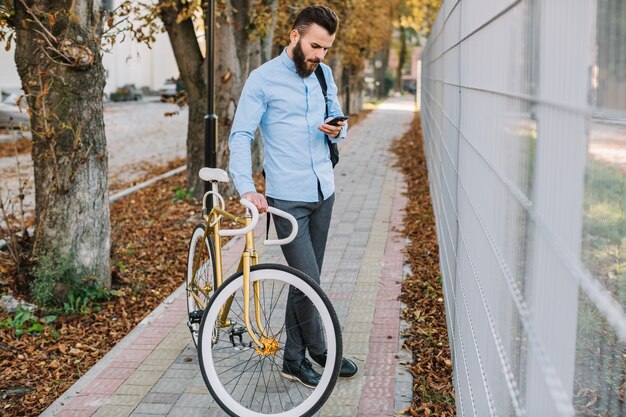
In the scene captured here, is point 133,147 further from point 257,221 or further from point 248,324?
point 257,221

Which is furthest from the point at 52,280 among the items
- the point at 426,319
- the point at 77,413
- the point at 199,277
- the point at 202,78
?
the point at 202,78

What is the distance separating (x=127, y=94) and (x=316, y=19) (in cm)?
4670

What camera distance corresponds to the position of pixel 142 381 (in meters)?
5.10

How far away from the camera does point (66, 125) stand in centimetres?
661

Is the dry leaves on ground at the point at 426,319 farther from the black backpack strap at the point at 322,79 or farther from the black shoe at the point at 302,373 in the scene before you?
the black backpack strap at the point at 322,79

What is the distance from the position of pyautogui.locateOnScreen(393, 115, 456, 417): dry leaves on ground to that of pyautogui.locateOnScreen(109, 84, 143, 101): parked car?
39.1 m

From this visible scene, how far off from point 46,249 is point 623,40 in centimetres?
610

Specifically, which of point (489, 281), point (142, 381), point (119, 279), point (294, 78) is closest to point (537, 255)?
point (489, 281)

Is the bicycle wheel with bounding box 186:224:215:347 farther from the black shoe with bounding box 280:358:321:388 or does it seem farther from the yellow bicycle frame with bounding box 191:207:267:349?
the black shoe with bounding box 280:358:321:388

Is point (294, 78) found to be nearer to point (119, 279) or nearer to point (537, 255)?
point (537, 255)

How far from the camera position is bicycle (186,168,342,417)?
4211 millimetres

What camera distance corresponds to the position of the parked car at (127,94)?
48.6 m

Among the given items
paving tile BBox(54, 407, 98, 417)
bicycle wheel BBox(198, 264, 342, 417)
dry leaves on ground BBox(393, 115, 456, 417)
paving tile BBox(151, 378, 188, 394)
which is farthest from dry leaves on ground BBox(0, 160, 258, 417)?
dry leaves on ground BBox(393, 115, 456, 417)

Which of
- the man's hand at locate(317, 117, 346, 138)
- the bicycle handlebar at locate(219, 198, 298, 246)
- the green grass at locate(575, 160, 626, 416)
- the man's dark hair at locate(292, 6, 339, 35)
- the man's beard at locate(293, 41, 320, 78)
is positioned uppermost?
the man's dark hair at locate(292, 6, 339, 35)
